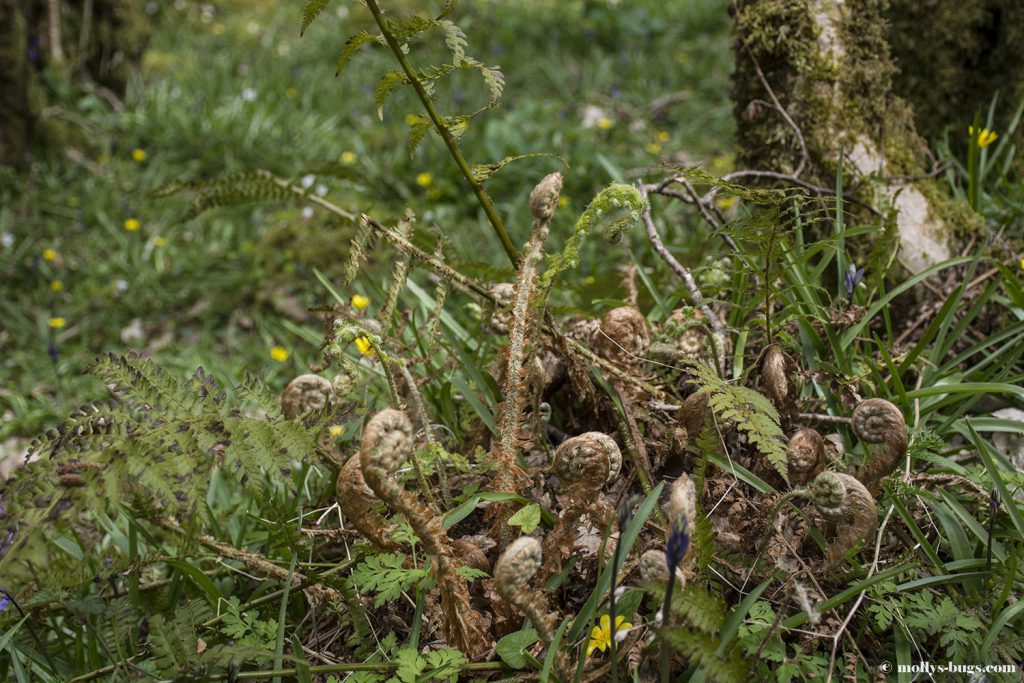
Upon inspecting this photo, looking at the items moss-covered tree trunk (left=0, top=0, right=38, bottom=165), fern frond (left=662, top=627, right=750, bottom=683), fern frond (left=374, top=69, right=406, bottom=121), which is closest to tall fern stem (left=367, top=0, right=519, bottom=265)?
fern frond (left=374, top=69, right=406, bottom=121)

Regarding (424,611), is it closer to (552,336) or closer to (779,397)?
(552,336)

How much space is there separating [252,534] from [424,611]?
83cm

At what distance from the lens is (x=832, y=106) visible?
241 cm

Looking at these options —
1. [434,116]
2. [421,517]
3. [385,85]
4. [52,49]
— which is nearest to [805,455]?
[421,517]

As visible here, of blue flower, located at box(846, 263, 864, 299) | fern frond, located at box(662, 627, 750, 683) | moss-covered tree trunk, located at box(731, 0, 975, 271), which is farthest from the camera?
moss-covered tree trunk, located at box(731, 0, 975, 271)

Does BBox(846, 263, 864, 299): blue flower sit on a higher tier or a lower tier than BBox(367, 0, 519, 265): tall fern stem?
lower

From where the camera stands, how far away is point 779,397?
1641 mm

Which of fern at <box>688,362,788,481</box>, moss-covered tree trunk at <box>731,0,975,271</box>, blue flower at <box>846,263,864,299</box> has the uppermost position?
moss-covered tree trunk at <box>731,0,975,271</box>

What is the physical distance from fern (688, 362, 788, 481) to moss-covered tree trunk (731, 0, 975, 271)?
1172 mm

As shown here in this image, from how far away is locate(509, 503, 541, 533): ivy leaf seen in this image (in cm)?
138

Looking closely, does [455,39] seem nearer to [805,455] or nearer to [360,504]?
[360,504]

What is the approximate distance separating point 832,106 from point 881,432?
136cm

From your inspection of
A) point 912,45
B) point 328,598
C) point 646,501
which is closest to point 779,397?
point 646,501

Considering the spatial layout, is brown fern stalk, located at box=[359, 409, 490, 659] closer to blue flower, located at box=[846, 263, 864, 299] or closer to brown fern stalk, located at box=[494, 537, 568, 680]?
brown fern stalk, located at box=[494, 537, 568, 680]
